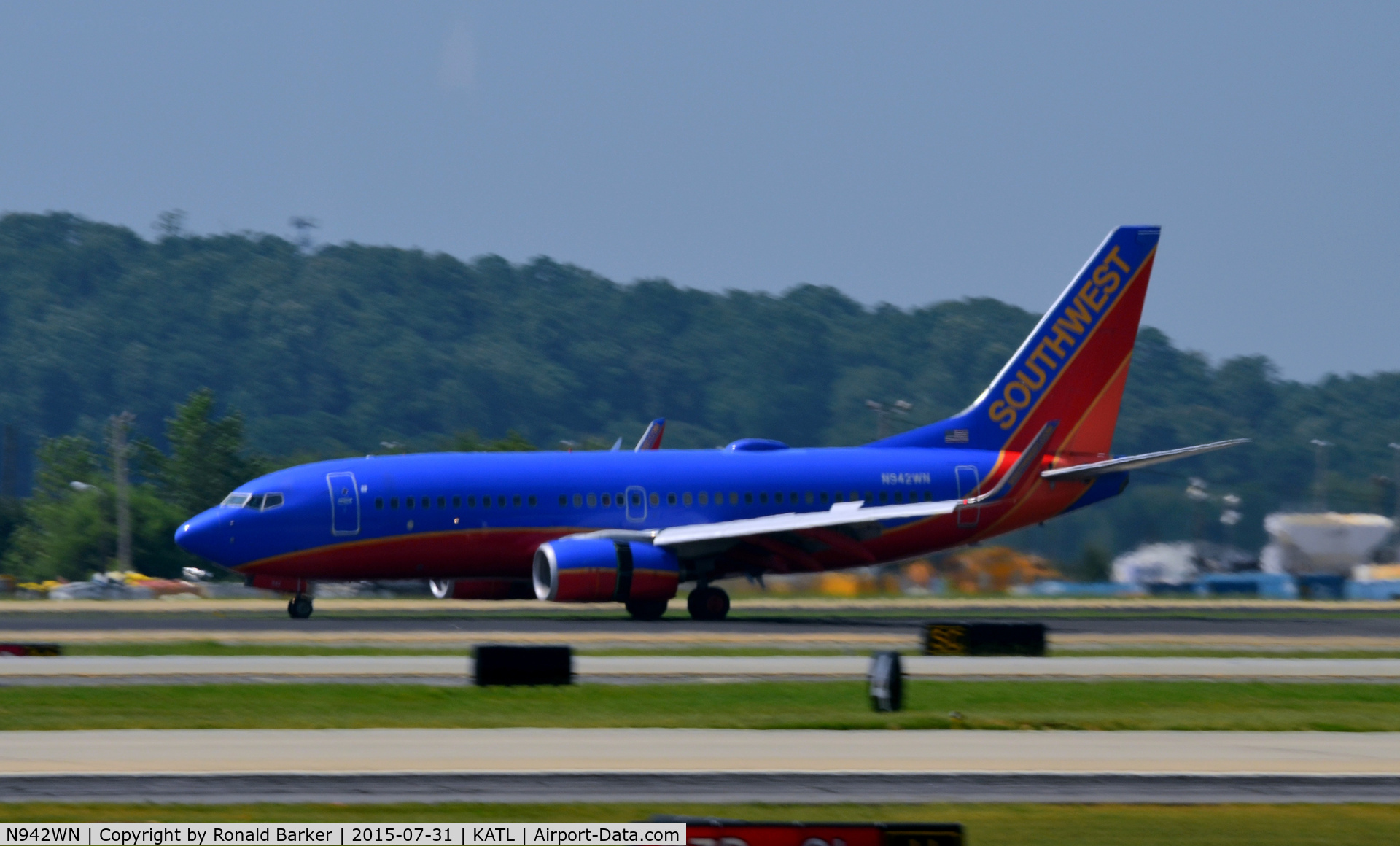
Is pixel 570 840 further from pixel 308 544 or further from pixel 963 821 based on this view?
pixel 308 544

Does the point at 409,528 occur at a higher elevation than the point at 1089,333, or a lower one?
lower

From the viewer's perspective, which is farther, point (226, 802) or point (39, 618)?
point (39, 618)

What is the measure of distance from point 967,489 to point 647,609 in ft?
30.6

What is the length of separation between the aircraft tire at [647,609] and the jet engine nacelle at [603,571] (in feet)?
3.09

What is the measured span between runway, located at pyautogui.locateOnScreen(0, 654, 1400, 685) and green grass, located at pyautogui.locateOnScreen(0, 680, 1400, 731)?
1.26 meters

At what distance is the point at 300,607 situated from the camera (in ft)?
167

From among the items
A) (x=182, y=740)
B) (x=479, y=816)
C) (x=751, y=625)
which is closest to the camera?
(x=479, y=816)

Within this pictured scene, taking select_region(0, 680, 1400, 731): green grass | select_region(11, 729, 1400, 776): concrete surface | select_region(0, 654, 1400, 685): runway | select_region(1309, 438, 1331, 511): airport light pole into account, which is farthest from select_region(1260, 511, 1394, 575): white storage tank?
select_region(11, 729, 1400, 776): concrete surface

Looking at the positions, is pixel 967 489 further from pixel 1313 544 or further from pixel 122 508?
pixel 122 508

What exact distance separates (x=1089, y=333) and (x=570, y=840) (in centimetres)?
4257

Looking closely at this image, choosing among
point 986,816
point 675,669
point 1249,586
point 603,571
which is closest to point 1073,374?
point 603,571

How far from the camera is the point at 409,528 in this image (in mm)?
49438

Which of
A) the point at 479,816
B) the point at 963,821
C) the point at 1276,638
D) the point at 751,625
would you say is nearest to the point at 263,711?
the point at 479,816

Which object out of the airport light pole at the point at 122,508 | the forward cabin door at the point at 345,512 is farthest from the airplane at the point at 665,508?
the airport light pole at the point at 122,508
